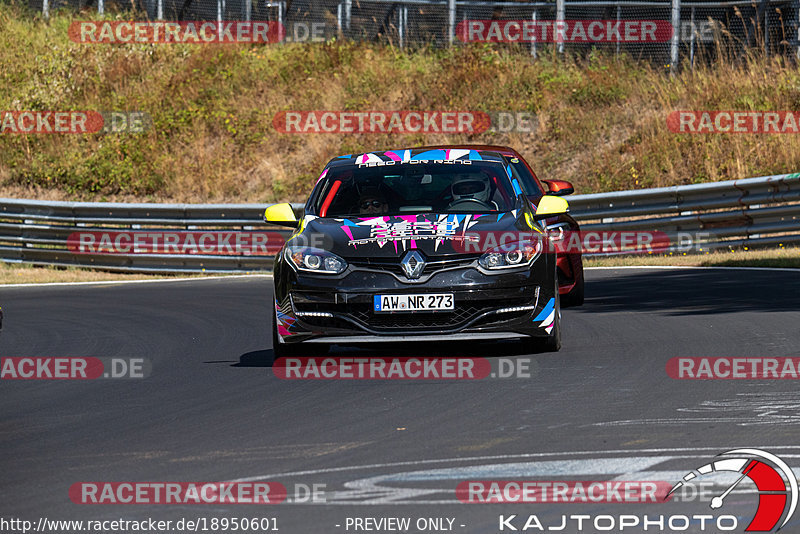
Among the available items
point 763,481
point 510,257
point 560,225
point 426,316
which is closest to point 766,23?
point 560,225

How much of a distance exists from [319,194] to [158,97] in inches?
751

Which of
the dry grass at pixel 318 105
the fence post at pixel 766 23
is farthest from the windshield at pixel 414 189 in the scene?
the fence post at pixel 766 23

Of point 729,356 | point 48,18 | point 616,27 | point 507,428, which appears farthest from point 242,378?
point 48,18

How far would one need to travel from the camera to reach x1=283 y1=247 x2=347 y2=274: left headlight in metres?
9.02

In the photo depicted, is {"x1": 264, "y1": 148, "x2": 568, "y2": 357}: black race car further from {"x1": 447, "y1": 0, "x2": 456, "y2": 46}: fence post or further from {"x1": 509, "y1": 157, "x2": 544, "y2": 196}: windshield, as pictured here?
{"x1": 447, "y1": 0, "x2": 456, "y2": 46}: fence post

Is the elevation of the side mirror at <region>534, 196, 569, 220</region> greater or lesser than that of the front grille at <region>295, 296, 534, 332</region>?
greater

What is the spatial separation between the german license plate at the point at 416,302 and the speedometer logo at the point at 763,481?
3.25m

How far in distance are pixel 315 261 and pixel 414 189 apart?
1621mm

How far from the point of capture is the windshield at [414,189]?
9883 millimetres

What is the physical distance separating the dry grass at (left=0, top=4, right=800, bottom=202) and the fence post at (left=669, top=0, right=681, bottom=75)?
1.14 ft

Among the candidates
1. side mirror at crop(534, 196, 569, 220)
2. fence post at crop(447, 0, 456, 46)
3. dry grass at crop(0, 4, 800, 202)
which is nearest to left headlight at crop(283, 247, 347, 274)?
side mirror at crop(534, 196, 569, 220)

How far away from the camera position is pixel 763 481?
5301 millimetres

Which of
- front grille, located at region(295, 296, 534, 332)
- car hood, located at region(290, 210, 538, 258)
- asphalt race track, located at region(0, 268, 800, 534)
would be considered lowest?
asphalt race track, located at region(0, 268, 800, 534)

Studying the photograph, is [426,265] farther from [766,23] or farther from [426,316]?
[766,23]
